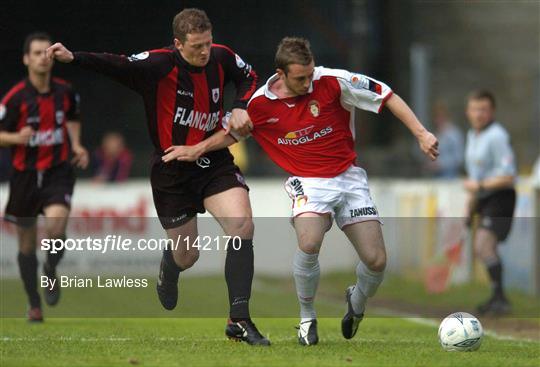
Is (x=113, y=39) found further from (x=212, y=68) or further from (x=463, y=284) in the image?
(x=463, y=284)

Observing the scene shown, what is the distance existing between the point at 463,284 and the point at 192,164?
27.5ft

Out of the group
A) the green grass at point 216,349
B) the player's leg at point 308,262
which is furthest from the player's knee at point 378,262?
the green grass at point 216,349

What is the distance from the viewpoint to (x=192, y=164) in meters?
9.42

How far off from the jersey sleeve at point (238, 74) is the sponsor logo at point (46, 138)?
3.04 m

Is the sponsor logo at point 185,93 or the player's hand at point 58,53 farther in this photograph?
the sponsor logo at point 185,93

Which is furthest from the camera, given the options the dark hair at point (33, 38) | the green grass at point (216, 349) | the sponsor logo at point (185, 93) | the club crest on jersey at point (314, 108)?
the dark hair at point (33, 38)

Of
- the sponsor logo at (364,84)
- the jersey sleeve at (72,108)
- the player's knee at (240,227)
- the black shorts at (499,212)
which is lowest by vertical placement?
the black shorts at (499,212)

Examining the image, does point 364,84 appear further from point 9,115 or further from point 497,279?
point 497,279

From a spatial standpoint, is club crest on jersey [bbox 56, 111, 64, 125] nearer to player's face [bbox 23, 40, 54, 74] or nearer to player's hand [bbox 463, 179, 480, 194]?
player's face [bbox 23, 40, 54, 74]

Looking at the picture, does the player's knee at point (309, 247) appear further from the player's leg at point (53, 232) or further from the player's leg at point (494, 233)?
the player's leg at point (494, 233)

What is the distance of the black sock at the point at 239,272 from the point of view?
888cm

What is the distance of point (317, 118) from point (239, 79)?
2.51 feet

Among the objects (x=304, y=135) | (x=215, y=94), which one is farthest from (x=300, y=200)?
(x=215, y=94)

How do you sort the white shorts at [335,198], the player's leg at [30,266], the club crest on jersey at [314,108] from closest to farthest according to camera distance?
the white shorts at [335,198] → the club crest on jersey at [314,108] → the player's leg at [30,266]
